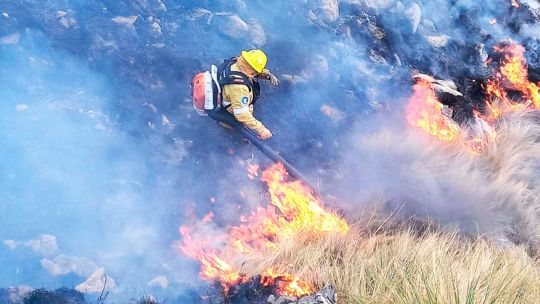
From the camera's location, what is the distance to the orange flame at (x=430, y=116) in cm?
593

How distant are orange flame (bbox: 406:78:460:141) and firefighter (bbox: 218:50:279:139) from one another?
2.10 m

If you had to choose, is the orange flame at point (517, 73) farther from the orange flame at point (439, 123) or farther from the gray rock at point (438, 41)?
the orange flame at point (439, 123)

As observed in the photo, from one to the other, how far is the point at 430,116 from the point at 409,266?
2717mm

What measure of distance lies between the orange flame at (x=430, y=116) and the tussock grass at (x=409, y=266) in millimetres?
1644

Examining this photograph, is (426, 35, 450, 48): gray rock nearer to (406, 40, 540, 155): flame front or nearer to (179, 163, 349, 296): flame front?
(406, 40, 540, 155): flame front

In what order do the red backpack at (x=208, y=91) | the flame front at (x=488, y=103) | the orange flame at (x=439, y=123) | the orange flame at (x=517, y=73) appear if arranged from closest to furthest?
the red backpack at (x=208, y=91) → the orange flame at (x=439, y=123) → the flame front at (x=488, y=103) → the orange flame at (x=517, y=73)

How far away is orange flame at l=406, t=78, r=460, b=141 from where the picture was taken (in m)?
5.93

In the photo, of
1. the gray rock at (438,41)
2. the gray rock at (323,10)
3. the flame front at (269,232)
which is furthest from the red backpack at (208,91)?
the gray rock at (438,41)

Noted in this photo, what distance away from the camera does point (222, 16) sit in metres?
6.30

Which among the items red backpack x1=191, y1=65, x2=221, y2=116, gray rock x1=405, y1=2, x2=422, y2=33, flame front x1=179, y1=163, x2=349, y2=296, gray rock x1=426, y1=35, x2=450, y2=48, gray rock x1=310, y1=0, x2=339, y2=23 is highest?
gray rock x1=405, y1=2, x2=422, y2=33

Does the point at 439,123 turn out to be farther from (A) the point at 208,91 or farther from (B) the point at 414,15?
(A) the point at 208,91

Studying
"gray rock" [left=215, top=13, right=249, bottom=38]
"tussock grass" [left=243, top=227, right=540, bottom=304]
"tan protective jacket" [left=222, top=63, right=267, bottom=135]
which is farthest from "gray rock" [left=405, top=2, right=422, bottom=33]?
"tussock grass" [left=243, top=227, right=540, bottom=304]

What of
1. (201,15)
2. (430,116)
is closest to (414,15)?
(430,116)

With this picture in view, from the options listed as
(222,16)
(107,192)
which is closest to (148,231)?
(107,192)
